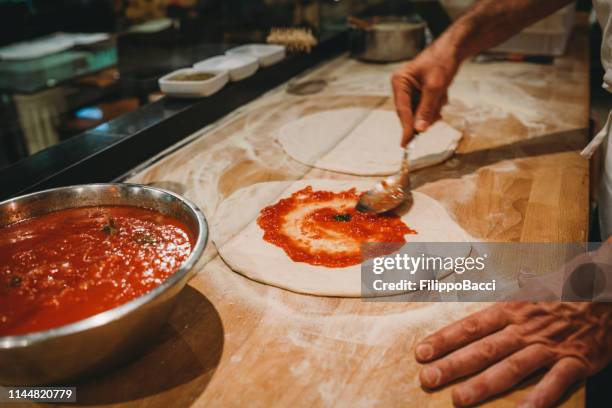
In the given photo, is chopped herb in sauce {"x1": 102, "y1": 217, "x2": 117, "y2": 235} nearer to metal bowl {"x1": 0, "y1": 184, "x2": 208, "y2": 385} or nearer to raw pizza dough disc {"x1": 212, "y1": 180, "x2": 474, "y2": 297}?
metal bowl {"x1": 0, "y1": 184, "x2": 208, "y2": 385}

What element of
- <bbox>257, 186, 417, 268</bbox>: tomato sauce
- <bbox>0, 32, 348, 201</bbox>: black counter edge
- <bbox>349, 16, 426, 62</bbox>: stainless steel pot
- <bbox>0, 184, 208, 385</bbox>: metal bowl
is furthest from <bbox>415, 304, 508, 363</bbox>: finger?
<bbox>349, 16, 426, 62</bbox>: stainless steel pot

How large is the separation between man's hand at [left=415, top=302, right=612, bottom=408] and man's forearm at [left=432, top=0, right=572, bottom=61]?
4.11ft

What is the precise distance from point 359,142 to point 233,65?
1015 mm

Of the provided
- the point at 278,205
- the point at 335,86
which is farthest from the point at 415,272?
the point at 335,86

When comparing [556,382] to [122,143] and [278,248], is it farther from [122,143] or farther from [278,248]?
[122,143]

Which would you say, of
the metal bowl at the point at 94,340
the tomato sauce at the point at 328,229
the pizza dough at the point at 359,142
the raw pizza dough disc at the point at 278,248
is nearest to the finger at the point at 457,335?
the raw pizza dough disc at the point at 278,248

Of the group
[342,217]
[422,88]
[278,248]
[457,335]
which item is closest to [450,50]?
[422,88]

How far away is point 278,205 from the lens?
5.82 feet

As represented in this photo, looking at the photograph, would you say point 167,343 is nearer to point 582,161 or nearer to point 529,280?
point 529,280

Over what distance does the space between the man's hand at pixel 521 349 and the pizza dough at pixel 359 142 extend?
1027 mm

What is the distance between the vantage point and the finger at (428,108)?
72.4 inches

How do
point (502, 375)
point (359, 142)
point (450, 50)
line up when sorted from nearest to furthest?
point (502, 375), point (450, 50), point (359, 142)

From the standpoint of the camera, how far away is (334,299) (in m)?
1.32

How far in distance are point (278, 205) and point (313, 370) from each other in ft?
2.59
